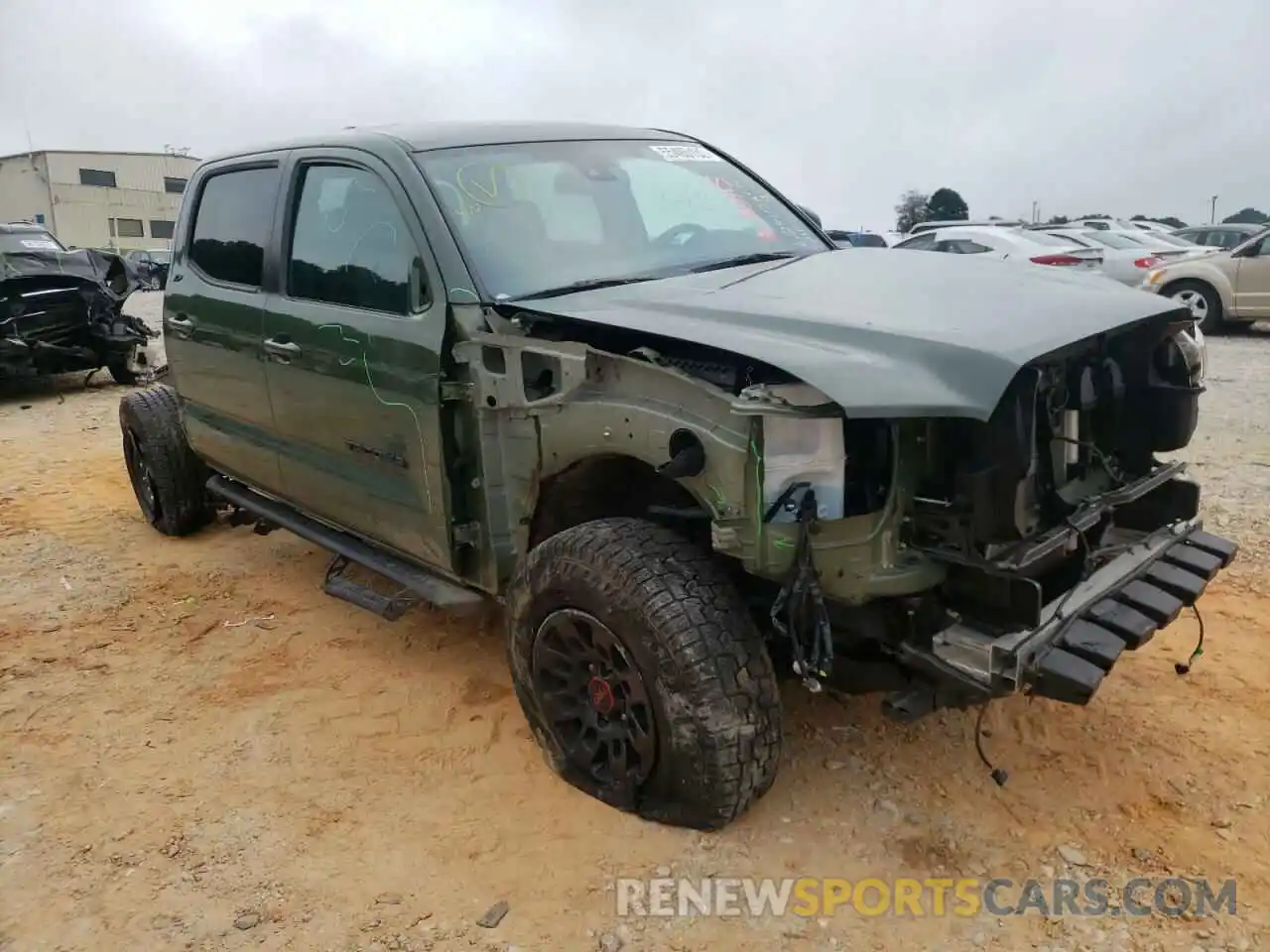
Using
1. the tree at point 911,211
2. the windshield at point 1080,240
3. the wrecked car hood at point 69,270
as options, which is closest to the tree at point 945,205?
the tree at point 911,211

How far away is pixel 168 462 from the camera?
556cm

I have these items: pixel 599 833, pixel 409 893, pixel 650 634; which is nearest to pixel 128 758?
pixel 409 893

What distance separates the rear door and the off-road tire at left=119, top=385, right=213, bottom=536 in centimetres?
49

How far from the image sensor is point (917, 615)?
2.61 metres

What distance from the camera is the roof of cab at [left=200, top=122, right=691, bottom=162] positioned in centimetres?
360

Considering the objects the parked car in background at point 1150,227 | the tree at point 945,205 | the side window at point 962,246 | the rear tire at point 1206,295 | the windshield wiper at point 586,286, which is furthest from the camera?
the tree at point 945,205

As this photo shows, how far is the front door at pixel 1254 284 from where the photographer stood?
1255cm

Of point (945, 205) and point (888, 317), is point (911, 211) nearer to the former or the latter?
point (945, 205)

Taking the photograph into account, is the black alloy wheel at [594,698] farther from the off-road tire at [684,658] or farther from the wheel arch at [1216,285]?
A: the wheel arch at [1216,285]

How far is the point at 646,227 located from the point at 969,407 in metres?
1.74

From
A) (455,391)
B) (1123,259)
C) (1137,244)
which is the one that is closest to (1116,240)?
(1137,244)

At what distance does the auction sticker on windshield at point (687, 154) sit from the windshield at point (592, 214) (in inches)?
0.4

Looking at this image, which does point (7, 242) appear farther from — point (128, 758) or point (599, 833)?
point (599, 833)

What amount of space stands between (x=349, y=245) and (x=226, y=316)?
1002 millimetres
